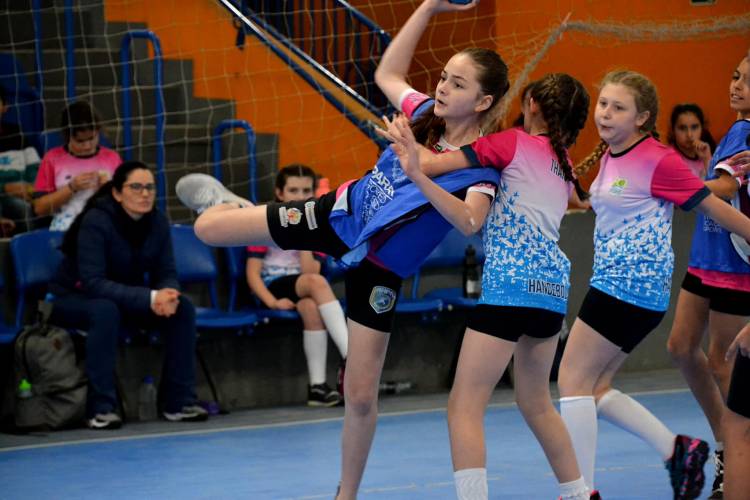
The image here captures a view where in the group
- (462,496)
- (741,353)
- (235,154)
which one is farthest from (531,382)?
(235,154)

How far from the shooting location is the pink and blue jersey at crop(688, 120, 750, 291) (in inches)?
187

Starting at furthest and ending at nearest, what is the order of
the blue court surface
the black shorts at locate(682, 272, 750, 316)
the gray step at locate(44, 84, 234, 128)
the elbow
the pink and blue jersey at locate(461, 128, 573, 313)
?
the gray step at locate(44, 84, 234, 128) → the blue court surface → the black shorts at locate(682, 272, 750, 316) → the elbow → the pink and blue jersey at locate(461, 128, 573, 313)

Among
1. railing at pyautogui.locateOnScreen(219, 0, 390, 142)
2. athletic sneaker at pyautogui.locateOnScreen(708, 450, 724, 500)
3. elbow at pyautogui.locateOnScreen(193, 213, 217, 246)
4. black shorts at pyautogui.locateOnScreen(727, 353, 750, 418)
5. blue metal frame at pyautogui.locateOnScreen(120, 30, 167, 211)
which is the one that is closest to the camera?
A: black shorts at pyautogui.locateOnScreen(727, 353, 750, 418)

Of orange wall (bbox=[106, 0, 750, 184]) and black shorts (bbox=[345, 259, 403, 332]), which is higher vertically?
orange wall (bbox=[106, 0, 750, 184])

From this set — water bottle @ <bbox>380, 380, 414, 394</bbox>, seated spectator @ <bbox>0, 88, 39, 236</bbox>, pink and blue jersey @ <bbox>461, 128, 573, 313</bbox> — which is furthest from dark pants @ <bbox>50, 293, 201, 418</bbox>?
pink and blue jersey @ <bbox>461, 128, 573, 313</bbox>

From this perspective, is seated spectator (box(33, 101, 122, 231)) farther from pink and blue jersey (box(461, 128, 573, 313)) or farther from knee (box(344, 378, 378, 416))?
pink and blue jersey (box(461, 128, 573, 313))

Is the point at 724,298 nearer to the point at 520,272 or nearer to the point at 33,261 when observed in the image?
the point at 520,272

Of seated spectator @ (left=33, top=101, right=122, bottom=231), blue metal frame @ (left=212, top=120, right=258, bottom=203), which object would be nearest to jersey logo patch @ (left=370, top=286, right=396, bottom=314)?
seated spectator @ (left=33, top=101, right=122, bottom=231)

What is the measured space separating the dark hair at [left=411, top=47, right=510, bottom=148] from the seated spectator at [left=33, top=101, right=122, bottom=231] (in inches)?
141

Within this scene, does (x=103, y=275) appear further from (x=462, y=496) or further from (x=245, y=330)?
(x=462, y=496)

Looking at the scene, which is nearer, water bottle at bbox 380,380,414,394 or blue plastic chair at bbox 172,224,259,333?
blue plastic chair at bbox 172,224,259,333

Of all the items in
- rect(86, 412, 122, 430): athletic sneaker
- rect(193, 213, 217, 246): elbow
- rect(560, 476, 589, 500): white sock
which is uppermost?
rect(193, 213, 217, 246): elbow

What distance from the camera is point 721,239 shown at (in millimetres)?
4840

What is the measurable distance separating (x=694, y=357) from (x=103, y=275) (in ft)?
10.8
